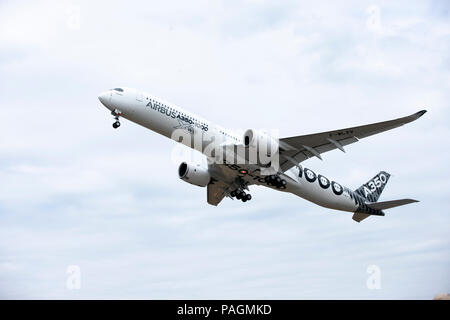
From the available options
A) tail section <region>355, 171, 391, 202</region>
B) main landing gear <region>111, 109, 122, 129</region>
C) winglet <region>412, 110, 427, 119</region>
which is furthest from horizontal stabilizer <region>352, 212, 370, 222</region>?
main landing gear <region>111, 109, 122, 129</region>

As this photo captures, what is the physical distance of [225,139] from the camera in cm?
3453

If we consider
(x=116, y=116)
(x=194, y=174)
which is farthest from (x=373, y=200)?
(x=116, y=116)

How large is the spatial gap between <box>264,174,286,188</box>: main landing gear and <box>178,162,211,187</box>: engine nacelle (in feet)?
14.3

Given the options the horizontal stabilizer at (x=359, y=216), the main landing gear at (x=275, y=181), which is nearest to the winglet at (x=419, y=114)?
the main landing gear at (x=275, y=181)

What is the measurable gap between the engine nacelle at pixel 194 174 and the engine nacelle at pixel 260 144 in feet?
17.0

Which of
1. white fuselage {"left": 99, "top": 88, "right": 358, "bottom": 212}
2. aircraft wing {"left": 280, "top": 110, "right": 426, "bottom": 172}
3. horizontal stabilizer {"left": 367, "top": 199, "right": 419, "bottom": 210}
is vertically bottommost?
horizontal stabilizer {"left": 367, "top": 199, "right": 419, "bottom": 210}

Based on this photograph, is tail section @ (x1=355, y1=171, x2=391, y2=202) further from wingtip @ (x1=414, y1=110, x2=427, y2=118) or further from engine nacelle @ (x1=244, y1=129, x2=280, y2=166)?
wingtip @ (x1=414, y1=110, x2=427, y2=118)

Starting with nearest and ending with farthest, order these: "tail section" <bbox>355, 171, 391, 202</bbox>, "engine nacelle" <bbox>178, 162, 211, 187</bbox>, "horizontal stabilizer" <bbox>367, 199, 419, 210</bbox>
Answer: "engine nacelle" <bbox>178, 162, 211, 187</bbox>, "horizontal stabilizer" <bbox>367, 199, 419, 210</bbox>, "tail section" <bbox>355, 171, 391, 202</bbox>

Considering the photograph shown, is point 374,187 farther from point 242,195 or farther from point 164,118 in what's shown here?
point 164,118

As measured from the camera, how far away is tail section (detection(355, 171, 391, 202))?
42562mm

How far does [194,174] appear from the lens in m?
37.6

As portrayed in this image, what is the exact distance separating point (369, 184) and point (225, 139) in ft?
47.8

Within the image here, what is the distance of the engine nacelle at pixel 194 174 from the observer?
3753cm
